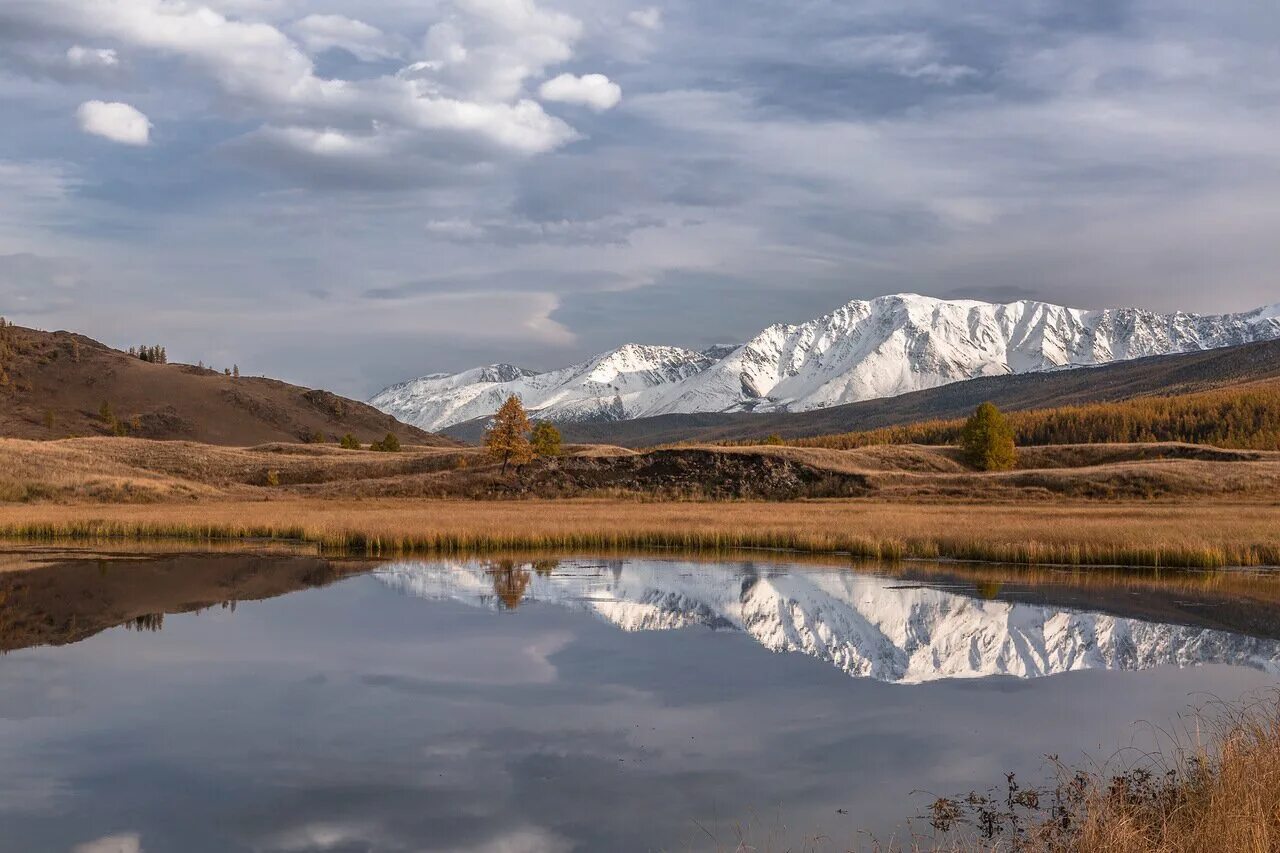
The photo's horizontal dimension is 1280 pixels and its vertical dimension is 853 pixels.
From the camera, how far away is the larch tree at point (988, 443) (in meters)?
99.0

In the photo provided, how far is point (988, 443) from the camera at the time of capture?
99750 millimetres

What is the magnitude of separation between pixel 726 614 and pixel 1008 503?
165 feet

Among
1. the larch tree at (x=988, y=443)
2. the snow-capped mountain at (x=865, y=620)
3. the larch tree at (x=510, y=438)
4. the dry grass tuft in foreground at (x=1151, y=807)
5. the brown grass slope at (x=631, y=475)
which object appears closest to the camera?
the dry grass tuft in foreground at (x=1151, y=807)

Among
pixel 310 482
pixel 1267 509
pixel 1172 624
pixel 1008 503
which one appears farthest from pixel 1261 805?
pixel 310 482

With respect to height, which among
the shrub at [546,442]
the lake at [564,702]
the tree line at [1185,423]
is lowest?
the lake at [564,702]

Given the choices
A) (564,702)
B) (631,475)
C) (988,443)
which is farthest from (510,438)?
(564,702)

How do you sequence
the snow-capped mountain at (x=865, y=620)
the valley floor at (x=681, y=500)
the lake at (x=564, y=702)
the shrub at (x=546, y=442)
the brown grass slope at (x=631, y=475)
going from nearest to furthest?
the lake at (x=564, y=702)
the snow-capped mountain at (x=865, y=620)
the valley floor at (x=681, y=500)
the brown grass slope at (x=631, y=475)
the shrub at (x=546, y=442)

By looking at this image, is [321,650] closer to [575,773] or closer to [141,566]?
[575,773]

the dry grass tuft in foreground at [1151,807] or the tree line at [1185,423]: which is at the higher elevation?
the tree line at [1185,423]

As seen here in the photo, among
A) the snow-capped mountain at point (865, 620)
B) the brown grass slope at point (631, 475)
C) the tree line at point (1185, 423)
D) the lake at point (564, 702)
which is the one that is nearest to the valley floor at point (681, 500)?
the brown grass slope at point (631, 475)

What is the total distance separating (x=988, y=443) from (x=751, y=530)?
60281 millimetres

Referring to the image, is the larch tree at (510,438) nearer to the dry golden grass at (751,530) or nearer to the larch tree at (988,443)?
the dry golden grass at (751,530)

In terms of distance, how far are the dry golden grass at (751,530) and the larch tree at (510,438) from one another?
2344cm

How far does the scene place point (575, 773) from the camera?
13.9 m
